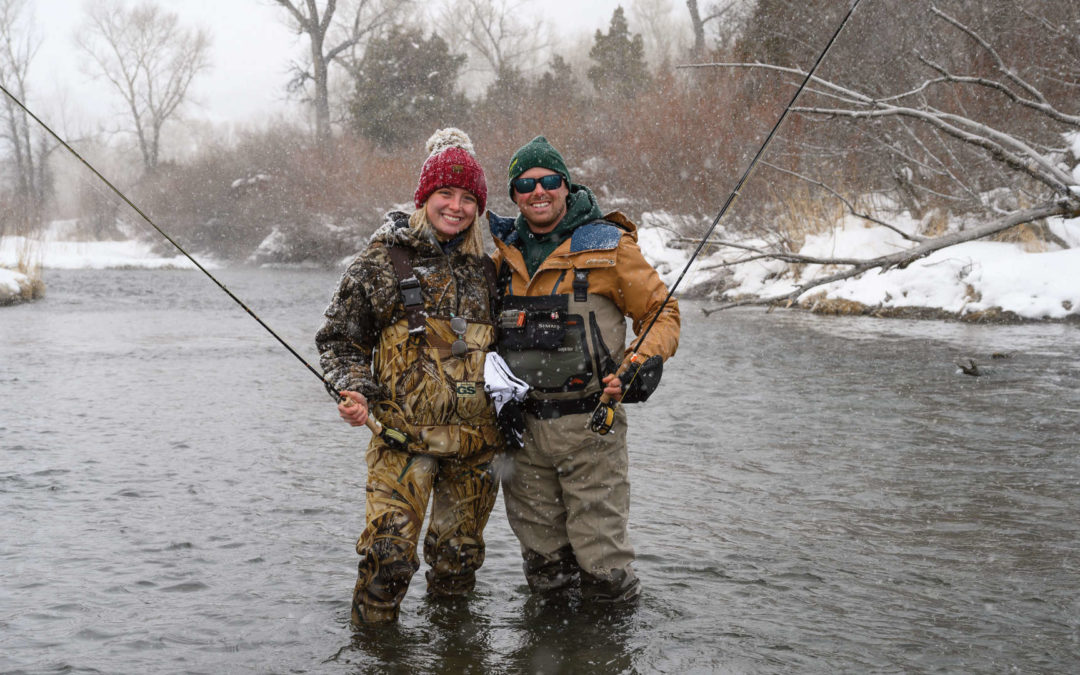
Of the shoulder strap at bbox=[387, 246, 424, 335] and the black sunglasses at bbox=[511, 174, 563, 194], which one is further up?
the black sunglasses at bbox=[511, 174, 563, 194]

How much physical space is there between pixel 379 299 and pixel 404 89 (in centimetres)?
3490

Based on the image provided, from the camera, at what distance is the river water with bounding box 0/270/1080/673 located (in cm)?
344

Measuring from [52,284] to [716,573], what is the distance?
872 inches

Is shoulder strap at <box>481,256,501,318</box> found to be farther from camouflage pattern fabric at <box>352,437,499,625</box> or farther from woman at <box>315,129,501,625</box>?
camouflage pattern fabric at <box>352,437,499,625</box>

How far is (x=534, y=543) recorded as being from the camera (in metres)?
3.70

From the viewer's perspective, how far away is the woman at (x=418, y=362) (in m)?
3.35

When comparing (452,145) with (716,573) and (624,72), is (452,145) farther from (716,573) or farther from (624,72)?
(624,72)

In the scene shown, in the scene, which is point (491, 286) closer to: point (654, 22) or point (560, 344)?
point (560, 344)

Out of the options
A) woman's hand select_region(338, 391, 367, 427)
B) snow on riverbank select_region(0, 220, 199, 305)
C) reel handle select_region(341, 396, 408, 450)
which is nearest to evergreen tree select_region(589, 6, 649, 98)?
snow on riverbank select_region(0, 220, 199, 305)

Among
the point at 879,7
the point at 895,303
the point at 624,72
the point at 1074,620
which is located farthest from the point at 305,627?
the point at 624,72

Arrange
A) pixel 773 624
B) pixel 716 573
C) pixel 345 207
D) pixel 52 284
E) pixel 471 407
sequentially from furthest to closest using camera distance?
pixel 345 207
pixel 52 284
pixel 716 573
pixel 773 624
pixel 471 407

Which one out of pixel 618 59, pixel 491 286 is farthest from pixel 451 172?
pixel 618 59

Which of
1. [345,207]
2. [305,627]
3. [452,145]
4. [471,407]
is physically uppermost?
[345,207]

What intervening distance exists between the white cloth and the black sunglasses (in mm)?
609
